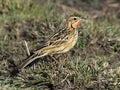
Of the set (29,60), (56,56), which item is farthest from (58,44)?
(29,60)

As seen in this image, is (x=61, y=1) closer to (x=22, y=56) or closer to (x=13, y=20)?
(x=13, y=20)

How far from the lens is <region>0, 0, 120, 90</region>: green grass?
7.34 m

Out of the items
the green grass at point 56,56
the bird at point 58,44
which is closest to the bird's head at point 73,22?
the bird at point 58,44

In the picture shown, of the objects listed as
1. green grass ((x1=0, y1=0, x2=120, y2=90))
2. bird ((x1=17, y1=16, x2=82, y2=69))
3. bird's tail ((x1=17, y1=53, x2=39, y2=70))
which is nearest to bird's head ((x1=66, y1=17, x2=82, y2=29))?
bird ((x1=17, y1=16, x2=82, y2=69))

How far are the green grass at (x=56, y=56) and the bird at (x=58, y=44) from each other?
0.15 m

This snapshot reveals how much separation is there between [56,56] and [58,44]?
354 mm

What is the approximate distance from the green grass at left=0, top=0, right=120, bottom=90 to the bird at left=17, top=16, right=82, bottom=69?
153mm

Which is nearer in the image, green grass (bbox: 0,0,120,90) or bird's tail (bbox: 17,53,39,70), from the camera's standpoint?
green grass (bbox: 0,0,120,90)

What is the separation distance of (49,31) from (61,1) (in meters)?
2.46

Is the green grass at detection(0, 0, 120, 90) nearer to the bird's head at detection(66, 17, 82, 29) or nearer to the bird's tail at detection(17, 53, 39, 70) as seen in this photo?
the bird's tail at detection(17, 53, 39, 70)

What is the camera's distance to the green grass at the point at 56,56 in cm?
734

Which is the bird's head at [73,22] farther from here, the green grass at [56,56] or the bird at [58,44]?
the green grass at [56,56]

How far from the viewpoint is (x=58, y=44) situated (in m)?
7.82

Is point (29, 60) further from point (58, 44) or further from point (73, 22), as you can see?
point (73, 22)
